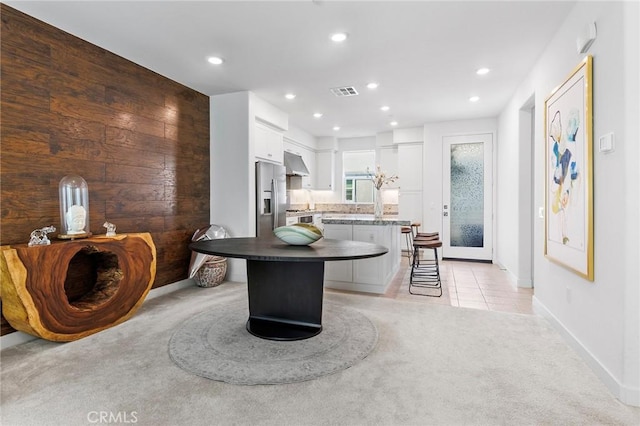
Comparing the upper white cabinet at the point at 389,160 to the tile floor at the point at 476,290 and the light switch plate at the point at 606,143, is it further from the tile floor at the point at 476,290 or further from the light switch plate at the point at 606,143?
the light switch plate at the point at 606,143

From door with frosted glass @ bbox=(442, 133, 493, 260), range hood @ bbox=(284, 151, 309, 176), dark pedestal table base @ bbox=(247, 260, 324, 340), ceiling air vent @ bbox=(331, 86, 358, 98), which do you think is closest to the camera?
dark pedestal table base @ bbox=(247, 260, 324, 340)

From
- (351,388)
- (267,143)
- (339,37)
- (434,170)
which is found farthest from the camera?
(434,170)

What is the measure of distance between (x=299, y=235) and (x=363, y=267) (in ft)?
5.89

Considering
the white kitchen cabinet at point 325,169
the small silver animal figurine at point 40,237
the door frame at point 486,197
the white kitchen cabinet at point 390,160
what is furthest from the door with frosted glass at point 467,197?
the small silver animal figurine at point 40,237

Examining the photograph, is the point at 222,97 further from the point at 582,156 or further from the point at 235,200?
the point at 582,156

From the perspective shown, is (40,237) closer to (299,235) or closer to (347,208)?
(299,235)

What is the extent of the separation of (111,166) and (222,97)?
77.2 inches

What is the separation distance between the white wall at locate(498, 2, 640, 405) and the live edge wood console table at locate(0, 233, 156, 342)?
12.3 feet

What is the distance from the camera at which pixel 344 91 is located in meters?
4.64

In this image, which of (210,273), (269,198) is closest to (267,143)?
(269,198)

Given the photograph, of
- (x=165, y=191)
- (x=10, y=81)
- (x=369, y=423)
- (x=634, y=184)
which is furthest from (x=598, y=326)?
(x=10, y=81)

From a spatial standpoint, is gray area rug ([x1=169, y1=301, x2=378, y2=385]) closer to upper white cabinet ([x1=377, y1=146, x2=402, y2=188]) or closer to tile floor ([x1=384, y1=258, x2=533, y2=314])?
tile floor ([x1=384, y1=258, x2=533, y2=314])

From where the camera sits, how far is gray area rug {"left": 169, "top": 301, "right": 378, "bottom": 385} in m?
2.16

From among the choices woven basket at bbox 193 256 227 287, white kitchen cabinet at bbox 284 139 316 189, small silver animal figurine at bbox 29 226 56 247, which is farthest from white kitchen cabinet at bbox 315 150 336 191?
small silver animal figurine at bbox 29 226 56 247
